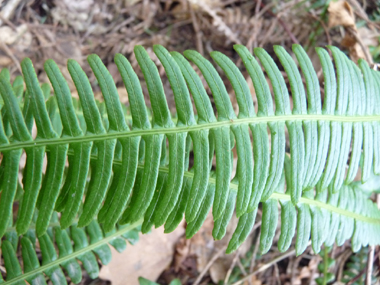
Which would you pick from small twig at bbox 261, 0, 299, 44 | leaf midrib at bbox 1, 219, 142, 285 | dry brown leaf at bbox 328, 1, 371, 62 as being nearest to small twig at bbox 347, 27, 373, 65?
dry brown leaf at bbox 328, 1, 371, 62

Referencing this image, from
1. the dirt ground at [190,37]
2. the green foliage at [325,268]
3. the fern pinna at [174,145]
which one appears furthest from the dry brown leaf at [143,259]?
the green foliage at [325,268]

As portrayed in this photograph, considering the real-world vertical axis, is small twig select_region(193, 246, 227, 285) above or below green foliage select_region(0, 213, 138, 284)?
below

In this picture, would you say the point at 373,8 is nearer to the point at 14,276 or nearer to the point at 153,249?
the point at 153,249

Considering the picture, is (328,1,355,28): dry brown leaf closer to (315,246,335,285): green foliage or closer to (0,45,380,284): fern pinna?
(0,45,380,284): fern pinna

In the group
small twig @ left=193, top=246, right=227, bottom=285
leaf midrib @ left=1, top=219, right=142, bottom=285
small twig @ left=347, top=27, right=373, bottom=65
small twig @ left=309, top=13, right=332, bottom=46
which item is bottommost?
small twig @ left=193, top=246, right=227, bottom=285

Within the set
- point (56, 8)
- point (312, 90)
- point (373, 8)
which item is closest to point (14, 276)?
point (312, 90)

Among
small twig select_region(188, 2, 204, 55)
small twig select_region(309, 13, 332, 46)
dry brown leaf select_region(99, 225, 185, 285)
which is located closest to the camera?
dry brown leaf select_region(99, 225, 185, 285)
